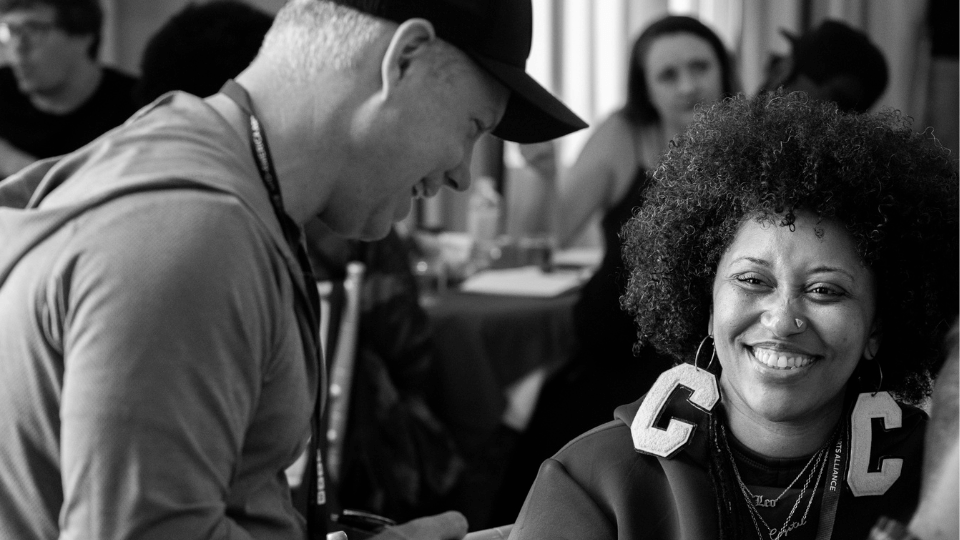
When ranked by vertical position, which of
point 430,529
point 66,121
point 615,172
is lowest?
point 430,529

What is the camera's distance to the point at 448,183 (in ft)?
4.01

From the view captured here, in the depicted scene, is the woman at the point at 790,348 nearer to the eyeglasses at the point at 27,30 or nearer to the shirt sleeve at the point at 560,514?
the shirt sleeve at the point at 560,514

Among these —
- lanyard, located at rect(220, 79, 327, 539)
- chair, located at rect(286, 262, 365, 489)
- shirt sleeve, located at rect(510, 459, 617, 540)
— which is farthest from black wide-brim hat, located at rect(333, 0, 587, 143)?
chair, located at rect(286, 262, 365, 489)

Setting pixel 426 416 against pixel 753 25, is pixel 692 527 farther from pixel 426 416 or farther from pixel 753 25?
pixel 753 25

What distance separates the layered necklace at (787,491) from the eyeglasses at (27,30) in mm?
2413

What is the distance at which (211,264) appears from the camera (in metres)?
0.86

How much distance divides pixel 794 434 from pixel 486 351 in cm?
193

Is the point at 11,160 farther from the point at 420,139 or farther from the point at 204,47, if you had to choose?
the point at 420,139

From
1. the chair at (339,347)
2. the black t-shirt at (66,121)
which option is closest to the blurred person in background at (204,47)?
the chair at (339,347)

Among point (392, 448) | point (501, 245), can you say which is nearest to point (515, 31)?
point (392, 448)

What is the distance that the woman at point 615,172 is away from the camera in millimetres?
2193

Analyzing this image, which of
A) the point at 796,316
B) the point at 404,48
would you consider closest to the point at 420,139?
the point at 404,48

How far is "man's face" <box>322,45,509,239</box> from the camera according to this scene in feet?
3.57

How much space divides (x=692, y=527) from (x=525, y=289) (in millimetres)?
2089
